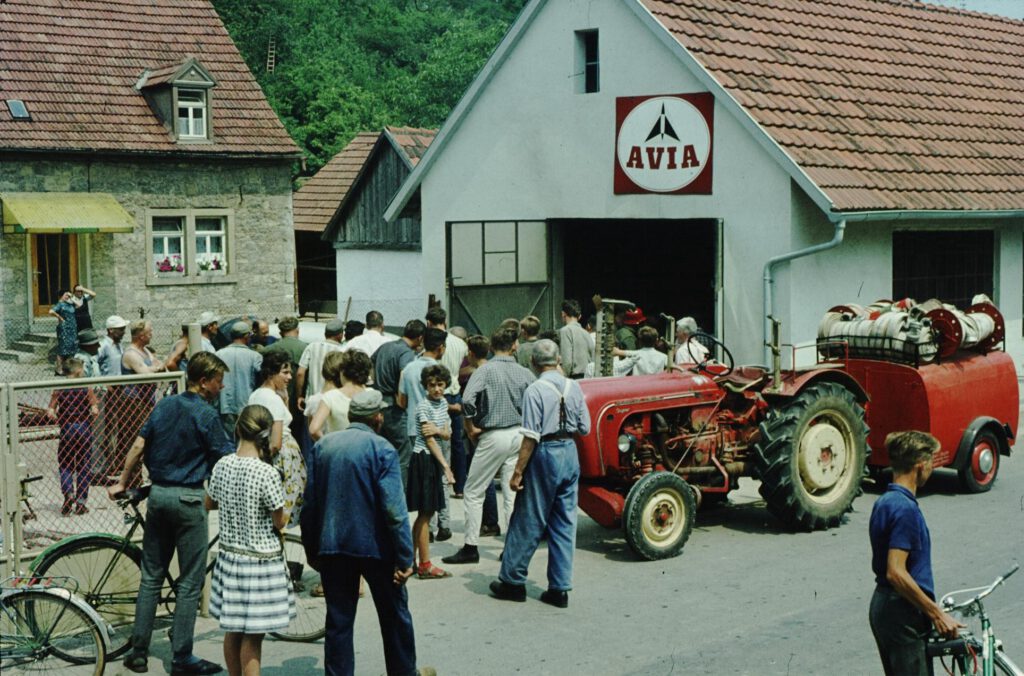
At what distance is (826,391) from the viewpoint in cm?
1149

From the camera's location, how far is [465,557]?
1025 cm

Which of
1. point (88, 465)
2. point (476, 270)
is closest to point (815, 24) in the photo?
point (476, 270)

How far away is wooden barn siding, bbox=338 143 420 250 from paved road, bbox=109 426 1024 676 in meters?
23.7

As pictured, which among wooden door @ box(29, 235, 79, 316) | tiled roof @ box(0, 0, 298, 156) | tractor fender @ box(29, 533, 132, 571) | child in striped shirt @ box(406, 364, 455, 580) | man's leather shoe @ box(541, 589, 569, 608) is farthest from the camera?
tiled roof @ box(0, 0, 298, 156)

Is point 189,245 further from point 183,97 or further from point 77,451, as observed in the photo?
point 77,451

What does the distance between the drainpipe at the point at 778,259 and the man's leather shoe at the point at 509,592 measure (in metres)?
7.18

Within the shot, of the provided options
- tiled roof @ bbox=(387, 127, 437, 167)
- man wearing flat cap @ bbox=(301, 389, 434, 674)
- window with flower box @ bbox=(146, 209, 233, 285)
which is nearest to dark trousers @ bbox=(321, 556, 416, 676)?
man wearing flat cap @ bbox=(301, 389, 434, 674)

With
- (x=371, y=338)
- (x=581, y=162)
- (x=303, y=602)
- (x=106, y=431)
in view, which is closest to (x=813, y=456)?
(x=371, y=338)

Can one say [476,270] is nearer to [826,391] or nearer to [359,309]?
[826,391]

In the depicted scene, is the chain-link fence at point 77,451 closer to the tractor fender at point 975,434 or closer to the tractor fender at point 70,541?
the tractor fender at point 70,541

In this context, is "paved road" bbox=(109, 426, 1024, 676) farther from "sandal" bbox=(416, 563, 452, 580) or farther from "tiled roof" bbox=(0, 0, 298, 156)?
"tiled roof" bbox=(0, 0, 298, 156)

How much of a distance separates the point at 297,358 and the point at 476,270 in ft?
21.0

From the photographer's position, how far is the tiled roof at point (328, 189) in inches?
1532

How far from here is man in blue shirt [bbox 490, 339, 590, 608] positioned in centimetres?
918
